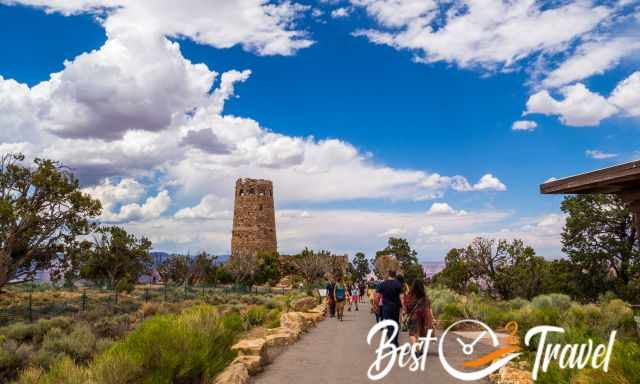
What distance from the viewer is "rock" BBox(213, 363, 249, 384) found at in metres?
7.74

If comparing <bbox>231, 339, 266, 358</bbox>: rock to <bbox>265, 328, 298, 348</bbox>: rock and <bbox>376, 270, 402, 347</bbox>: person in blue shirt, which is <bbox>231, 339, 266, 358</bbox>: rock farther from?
<bbox>376, 270, 402, 347</bbox>: person in blue shirt

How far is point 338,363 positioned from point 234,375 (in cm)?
262

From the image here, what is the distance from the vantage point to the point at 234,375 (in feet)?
26.2

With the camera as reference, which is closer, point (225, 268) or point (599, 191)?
point (599, 191)

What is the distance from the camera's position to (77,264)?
26000mm

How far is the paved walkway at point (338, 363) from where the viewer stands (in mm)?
8469

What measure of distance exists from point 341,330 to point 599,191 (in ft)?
A: 29.0

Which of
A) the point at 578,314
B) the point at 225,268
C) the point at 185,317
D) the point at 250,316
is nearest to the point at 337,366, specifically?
the point at 185,317

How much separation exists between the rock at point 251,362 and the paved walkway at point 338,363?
0.13 meters

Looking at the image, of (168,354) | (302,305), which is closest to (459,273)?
(302,305)

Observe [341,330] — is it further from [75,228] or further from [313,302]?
[75,228]

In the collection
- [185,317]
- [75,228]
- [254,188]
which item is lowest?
[185,317]

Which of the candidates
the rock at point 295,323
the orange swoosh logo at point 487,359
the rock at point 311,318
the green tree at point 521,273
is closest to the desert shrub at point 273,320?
the rock at point 311,318

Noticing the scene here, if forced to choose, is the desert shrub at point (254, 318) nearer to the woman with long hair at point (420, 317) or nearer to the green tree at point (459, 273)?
the woman with long hair at point (420, 317)
